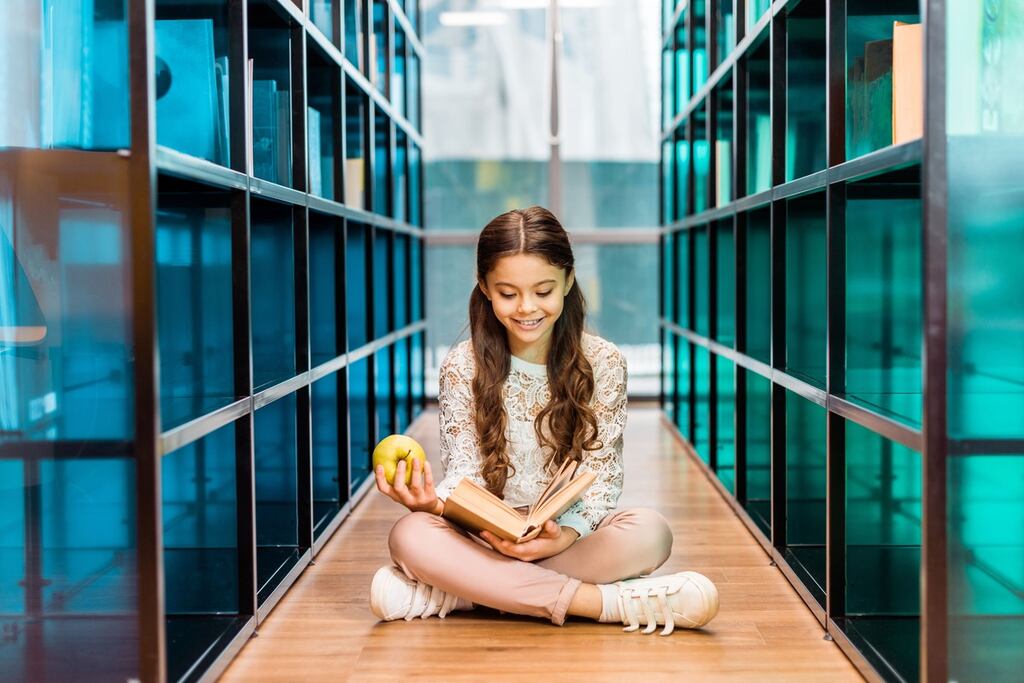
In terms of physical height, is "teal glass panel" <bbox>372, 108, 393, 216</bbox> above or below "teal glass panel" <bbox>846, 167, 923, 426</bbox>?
above

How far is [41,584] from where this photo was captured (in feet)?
4.73

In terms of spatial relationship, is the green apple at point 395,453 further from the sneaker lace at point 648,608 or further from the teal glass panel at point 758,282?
the teal glass panel at point 758,282

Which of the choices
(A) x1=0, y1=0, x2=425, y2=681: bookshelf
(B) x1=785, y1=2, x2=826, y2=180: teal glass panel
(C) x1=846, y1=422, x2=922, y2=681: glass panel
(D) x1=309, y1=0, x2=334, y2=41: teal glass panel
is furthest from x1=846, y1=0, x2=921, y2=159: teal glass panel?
(D) x1=309, y1=0, x2=334, y2=41: teal glass panel

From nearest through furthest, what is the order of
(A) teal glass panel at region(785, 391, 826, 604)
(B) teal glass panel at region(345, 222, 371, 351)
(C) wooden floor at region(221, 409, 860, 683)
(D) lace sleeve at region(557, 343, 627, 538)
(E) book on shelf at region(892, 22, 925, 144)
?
1. (E) book on shelf at region(892, 22, 925, 144)
2. (C) wooden floor at region(221, 409, 860, 683)
3. (D) lace sleeve at region(557, 343, 627, 538)
4. (A) teal glass panel at region(785, 391, 826, 604)
5. (B) teal glass panel at region(345, 222, 371, 351)

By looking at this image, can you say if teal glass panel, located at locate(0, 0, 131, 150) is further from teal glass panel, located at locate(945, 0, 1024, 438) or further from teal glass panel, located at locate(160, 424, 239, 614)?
teal glass panel, located at locate(945, 0, 1024, 438)

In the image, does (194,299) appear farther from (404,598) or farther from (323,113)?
(323,113)

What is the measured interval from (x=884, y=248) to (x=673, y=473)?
5.12ft

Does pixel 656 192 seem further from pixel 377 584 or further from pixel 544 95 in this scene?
pixel 377 584

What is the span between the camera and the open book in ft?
5.82

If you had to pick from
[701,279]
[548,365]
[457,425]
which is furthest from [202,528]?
[701,279]

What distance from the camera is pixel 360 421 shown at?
3131mm

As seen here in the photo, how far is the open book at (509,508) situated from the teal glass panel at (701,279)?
5.33 feet

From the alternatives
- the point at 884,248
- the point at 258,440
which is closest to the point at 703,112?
the point at 884,248

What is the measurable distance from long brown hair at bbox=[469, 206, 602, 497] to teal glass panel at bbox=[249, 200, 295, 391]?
45 cm
